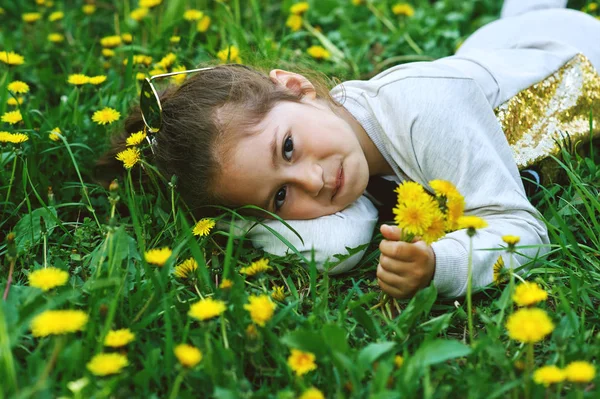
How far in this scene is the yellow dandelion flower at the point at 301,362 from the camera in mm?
1262

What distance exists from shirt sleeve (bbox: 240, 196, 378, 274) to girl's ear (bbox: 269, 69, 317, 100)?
36 centimetres

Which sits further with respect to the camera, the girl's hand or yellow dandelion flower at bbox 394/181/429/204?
the girl's hand

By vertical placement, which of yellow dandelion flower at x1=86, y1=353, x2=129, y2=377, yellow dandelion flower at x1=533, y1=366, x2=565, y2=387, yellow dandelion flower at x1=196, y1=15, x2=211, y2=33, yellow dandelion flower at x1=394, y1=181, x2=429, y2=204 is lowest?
yellow dandelion flower at x1=196, y1=15, x2=211, y2=33

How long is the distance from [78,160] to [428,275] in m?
1.21

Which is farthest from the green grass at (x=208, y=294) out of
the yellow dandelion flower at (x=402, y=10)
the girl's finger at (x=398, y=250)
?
the yellow dandelion flower at (x=402, y=10)

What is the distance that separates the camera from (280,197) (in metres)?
1.92

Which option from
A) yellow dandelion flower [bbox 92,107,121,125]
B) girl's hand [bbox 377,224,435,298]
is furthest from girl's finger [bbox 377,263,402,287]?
yellow dandelion flower [bbox 92,107,121,125]

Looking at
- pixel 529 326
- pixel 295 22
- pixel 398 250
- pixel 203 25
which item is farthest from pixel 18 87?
pixel 529 326

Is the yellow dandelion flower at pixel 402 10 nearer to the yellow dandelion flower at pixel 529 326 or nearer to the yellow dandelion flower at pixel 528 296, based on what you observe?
the yellow dandelion flower at pixel 528 296

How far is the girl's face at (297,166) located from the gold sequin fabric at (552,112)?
0.52 meters

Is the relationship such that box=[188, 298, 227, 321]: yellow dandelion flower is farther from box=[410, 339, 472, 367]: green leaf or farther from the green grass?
box=[410, 339, 472, 367]: green leaf

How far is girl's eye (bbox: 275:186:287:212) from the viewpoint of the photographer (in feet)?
6.24

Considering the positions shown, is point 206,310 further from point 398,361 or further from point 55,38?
point 55,38

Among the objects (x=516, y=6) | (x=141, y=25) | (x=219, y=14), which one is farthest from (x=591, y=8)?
(x=141, y=25)
